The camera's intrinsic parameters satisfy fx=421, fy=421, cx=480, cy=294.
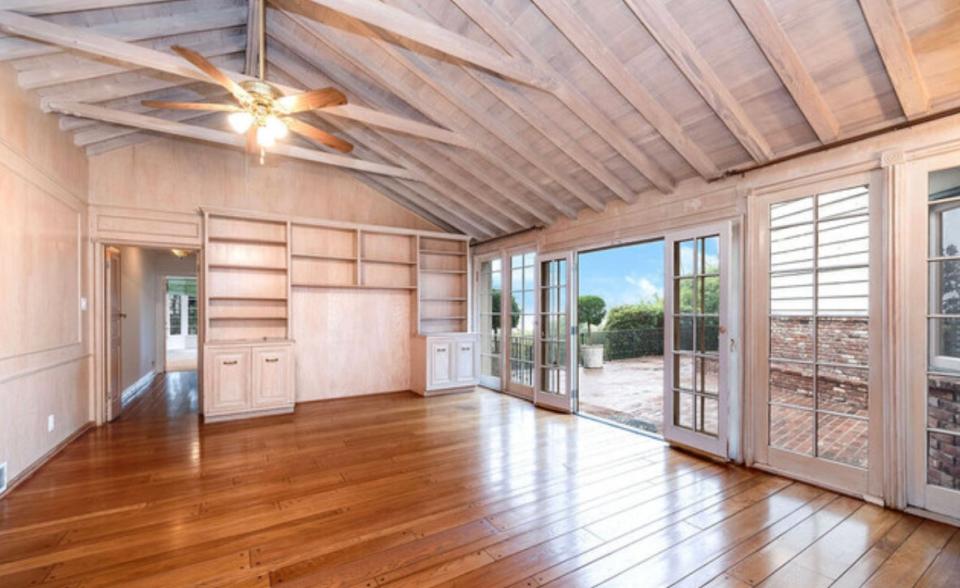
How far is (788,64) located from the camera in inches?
98.1

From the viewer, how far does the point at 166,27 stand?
3229 millimetres

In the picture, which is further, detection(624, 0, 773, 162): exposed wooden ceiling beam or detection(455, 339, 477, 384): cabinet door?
detection(455, 339, 477, 384): cabinet door

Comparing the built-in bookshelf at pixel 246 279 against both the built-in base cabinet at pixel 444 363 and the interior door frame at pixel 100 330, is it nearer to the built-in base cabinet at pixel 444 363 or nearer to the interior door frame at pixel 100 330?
the interior door frame at pixel 100 330

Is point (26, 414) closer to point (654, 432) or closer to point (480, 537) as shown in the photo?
point (480, 537)

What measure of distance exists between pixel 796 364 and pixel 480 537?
270 centimetres

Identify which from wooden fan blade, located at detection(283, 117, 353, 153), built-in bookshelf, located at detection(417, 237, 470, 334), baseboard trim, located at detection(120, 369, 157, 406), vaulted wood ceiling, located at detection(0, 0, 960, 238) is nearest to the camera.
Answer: vaulted wood ceiling, located at detection(0, 0, 960, 238)

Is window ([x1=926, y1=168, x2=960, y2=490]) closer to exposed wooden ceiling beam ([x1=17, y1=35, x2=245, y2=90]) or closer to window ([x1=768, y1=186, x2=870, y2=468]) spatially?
window ([x1=768, y1=186, x2=870, y2=468])

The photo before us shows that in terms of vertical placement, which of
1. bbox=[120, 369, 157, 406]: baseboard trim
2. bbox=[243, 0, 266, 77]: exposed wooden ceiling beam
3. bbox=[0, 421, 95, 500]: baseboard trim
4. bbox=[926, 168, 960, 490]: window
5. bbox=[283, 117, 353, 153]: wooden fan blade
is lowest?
bbox=[120, 369, 157, 406]: baseboard trim

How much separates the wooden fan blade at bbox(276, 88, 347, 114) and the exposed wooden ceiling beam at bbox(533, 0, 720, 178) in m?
1.35

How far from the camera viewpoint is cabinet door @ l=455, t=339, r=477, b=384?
623cm

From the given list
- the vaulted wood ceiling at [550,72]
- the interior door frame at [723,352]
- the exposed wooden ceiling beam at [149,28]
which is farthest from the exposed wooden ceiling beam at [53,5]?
the interior door frame at [723,352]

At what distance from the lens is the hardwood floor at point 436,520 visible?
81.1 inches

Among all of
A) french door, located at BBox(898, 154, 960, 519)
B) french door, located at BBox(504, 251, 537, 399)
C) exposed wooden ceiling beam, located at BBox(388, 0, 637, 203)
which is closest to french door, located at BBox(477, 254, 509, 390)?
french door, located at BBox(504, 251, 537, 399)

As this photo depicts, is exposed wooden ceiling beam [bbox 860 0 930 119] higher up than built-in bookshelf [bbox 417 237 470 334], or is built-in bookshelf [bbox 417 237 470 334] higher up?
exposed wooden ceiling beam [bbox 860 0 930 119]
